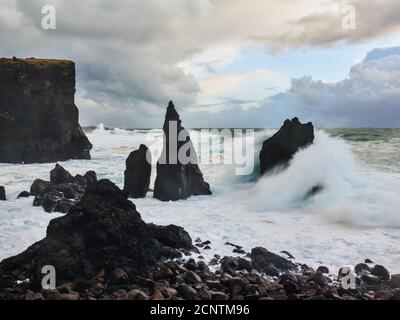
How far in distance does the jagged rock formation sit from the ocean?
24.0 inches

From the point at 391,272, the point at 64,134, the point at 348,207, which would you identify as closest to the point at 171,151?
the point at 348,207

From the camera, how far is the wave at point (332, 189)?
14.8 m

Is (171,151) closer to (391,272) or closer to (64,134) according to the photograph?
(391,272)

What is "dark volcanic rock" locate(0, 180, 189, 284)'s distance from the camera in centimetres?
833

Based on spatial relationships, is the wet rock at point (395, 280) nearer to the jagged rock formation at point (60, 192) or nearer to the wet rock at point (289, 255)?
A: the wet rock at point (289, 255)

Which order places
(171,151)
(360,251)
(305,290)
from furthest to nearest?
(171,151), (360,251), (305,290)

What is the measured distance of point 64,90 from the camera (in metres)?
39.0

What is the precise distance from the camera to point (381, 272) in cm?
927

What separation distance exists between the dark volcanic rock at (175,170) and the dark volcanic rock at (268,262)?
8906 mm

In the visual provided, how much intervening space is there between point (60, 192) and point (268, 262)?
10.7 metres

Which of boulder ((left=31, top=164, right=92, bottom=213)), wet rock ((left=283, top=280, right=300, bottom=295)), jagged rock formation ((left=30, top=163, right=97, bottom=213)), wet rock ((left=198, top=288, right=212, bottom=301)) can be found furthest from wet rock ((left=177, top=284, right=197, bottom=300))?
boulder ((left=31, top=164, right=92, bottom=213))

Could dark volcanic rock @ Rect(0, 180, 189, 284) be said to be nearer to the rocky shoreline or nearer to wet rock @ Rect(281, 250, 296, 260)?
the rocky shoreline

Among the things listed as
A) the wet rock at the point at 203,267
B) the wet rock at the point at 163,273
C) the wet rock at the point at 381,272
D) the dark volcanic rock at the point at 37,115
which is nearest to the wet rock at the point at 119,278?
the wet rock at the point at 163,273
